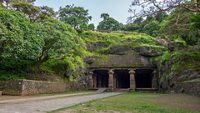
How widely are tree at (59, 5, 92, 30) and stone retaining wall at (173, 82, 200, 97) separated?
24686 mm

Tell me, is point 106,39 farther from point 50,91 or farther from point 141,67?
point 50,91

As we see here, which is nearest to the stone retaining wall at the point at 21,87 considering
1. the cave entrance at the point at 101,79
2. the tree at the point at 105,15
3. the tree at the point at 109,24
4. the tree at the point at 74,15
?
the cave entrance at the point at 101,79

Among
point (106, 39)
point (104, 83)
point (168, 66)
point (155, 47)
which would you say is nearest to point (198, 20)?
point (168, 66)

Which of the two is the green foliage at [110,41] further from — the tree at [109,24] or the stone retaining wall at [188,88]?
the tree at [109,24]

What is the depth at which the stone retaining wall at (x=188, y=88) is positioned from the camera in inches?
825

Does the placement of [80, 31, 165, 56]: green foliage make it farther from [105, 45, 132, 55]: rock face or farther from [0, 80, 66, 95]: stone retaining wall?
[0, 80, 66, 95]: stone retaining wall

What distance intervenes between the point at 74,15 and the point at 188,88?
32.2 m

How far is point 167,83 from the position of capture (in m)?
31.1

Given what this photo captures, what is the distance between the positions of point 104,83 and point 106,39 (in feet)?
25.2

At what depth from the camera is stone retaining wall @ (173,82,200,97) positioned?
825 inches

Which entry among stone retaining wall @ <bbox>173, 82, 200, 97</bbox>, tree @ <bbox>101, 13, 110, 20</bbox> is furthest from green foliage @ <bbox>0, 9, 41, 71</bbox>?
tree @ <bbox>101, 13, 110, 20</bbox>

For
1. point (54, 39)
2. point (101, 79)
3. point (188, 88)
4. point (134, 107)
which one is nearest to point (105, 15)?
point (101, 79)

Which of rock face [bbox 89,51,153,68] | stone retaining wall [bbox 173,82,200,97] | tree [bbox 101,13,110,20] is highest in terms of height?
tree [bbox 101,13,110,20]

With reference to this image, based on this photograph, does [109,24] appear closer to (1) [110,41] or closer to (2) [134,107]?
(1) [110,41]
